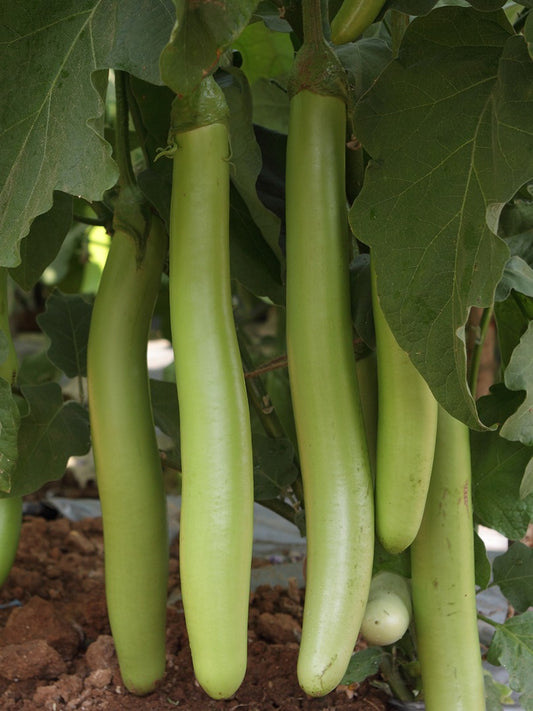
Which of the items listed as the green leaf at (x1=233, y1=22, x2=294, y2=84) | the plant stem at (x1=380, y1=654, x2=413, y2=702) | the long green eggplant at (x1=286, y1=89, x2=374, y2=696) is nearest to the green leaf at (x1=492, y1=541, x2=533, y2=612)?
the plant stem at (x1=380, y1=654, x2=413, y2=702)

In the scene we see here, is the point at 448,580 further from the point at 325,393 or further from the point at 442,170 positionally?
the point at 442,170

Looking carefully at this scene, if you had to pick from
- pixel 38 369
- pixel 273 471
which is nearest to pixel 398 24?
pixel 273 471

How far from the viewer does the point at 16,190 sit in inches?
29.0

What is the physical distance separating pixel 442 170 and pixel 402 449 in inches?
9.3

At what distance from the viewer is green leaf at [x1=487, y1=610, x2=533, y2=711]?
0.92m

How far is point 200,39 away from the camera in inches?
23.0

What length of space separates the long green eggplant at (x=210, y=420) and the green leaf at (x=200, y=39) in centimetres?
16

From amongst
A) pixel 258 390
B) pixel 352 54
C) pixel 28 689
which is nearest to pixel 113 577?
pixel 28 689

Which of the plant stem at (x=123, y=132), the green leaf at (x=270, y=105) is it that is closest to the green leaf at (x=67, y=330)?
the plant stem at (x=123, y=132)

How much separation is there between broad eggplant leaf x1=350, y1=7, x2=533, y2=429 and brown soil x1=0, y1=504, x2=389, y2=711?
48 centimetres

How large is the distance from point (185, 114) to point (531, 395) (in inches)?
15.1

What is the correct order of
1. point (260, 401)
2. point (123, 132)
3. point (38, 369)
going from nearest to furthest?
point (123, 132)
point (260, 401)
point (38, 369)

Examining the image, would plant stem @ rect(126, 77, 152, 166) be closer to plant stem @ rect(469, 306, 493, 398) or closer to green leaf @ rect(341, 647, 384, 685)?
plant stem @ rect(469, 306, 493, 398)

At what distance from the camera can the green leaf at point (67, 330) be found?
3.84 ft
